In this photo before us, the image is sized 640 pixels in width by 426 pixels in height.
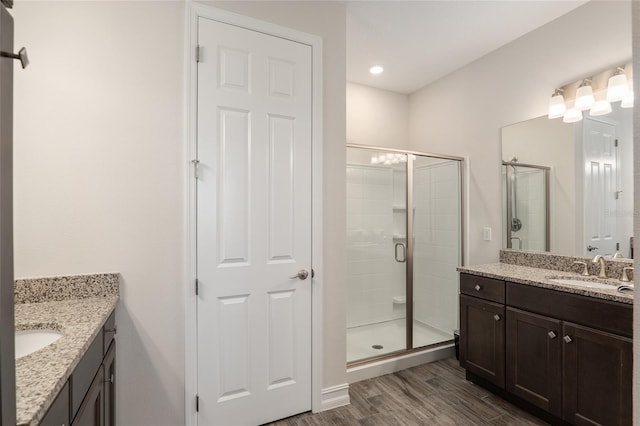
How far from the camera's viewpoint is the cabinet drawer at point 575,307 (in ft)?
5.26

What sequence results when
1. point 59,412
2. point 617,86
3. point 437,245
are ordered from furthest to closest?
point 437,245, point 617,86, point 59,412

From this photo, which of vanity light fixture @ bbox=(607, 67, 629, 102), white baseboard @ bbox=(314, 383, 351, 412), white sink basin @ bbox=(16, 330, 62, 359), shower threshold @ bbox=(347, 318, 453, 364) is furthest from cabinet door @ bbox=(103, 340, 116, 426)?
vanity light fixture @ bbox=(607, 67, 629, 102)

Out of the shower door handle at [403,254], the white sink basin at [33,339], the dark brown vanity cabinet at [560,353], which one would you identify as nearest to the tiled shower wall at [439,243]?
the shower door handle at [403,254]

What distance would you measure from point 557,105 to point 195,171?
2.65 m

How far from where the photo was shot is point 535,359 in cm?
198

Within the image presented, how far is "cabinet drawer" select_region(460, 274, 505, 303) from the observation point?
2.21 metres

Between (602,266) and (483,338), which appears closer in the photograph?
(602,266)

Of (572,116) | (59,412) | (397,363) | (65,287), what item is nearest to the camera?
(59,412)

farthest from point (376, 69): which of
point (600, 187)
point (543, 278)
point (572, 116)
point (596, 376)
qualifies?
point (596, 376)

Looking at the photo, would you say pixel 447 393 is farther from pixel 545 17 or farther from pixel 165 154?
pixel 545 17

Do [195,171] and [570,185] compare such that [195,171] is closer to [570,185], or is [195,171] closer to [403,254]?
[403,254]

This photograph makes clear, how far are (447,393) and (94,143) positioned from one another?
2.85 metres

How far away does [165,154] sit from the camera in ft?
5.99

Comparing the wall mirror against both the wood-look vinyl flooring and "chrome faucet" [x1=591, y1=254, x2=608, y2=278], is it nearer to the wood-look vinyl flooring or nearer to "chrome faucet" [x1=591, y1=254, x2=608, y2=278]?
"chrome faucet" [x1=591, y1=254, x2=608, y2=278]
